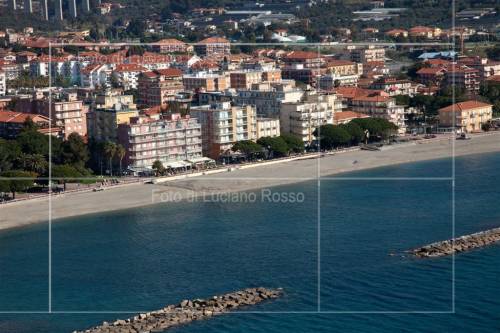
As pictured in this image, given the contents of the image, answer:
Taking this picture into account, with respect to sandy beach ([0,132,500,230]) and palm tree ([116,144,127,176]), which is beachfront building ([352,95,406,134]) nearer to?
sandy beach ([0,132,500,230])

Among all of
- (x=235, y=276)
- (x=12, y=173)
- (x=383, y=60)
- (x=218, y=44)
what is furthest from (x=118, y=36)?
(x=235, y=276)

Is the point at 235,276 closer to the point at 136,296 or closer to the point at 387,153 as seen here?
the point at 136,296

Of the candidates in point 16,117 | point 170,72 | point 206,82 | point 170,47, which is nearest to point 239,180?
point 16,117

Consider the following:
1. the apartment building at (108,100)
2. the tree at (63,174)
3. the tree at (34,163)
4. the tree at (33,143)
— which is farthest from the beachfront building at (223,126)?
the tree at (34,163)

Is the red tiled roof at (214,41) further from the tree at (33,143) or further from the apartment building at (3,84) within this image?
the tree at (33,143)

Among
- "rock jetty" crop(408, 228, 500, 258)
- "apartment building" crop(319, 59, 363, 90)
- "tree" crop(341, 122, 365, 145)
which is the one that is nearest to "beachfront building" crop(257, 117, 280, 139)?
"tree" crop(341, 122, 365, 145)

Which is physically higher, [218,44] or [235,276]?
[218,44]
